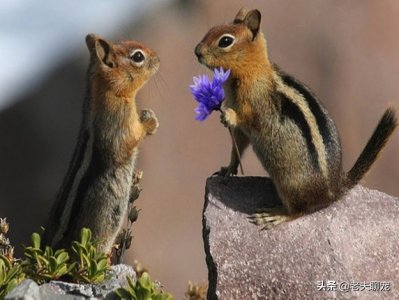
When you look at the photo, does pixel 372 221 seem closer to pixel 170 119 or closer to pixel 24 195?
pixel 170 119

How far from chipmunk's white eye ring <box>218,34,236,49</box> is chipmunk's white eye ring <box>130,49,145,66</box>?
1.35 ft

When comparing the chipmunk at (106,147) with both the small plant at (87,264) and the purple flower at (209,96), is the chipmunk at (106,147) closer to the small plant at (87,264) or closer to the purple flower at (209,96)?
the small plant at (87,264)

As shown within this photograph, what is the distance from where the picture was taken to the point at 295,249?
4191 millimetres

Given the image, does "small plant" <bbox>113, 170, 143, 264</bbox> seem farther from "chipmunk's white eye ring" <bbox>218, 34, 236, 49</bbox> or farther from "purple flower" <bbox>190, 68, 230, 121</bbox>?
"chipmunk's white eye ring" <bbox>218, 34, 236, 49</bbox>

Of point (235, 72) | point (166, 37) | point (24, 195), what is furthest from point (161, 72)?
point (235, 72)

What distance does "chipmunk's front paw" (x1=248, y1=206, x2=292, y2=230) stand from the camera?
167 inches

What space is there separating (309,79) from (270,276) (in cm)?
238

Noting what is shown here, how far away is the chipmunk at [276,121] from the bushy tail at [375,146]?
0.24 metres

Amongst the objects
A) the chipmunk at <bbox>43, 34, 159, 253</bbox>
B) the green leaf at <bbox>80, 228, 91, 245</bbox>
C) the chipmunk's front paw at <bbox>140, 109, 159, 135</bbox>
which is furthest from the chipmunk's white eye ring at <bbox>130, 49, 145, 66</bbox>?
the green leaf at <bbox>80, 228, 91, 245</bbox>

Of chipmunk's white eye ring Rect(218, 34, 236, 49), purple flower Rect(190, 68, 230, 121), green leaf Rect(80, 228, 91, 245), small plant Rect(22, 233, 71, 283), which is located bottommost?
green leaf Rect(80, 228, 91, 245)

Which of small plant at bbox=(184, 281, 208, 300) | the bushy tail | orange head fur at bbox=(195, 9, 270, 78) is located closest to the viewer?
orange head fur at bbox=(195, 9, 270, 78)

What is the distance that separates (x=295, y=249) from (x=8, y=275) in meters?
1.21

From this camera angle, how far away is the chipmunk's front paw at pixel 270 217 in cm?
424

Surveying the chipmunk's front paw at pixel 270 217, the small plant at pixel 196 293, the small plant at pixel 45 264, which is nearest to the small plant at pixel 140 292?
the small plant at pixel 45 264
